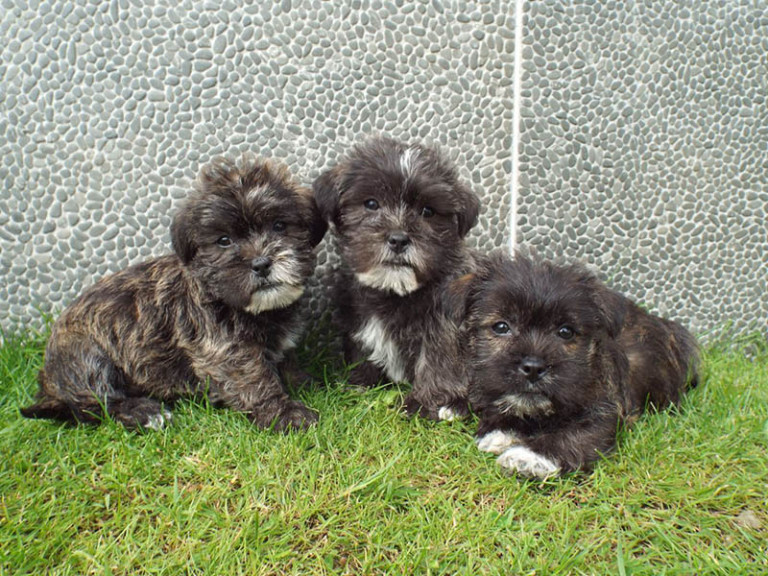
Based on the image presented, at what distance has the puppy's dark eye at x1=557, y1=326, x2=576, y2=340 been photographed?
3715 mm

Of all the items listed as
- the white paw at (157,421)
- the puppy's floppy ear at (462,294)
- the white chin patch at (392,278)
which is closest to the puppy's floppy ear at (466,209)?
the puppy's floppy ear at (462,294)

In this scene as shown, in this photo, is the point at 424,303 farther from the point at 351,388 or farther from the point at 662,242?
the point at 662,242

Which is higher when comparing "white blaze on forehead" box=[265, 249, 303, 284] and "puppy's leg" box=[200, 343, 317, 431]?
"white blaze on forehead" box=[265, 249, 303, 284]

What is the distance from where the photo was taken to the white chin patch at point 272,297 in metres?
3.89

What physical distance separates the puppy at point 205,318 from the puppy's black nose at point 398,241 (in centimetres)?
60

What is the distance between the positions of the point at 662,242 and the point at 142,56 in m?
4.71

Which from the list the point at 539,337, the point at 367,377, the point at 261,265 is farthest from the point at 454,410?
the point at 261,265

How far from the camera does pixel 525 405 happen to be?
3.59 metres

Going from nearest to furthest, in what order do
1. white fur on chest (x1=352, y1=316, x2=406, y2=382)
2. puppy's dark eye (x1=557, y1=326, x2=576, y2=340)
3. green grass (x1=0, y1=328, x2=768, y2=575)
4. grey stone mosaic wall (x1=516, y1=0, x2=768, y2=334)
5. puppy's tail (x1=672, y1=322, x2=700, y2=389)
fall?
green grass (x1=0, y1=328, x2=768, y2=575)
puppy's dark eye (x1=557, y1=326, x2=576, y2=340)
white fur on chest (x1=352, y1=316, x2=406, y2=382)
puppy's tail (x1=672, y1=322, x2=700, y2=389)
grey stone mosaic wall (x1=516, y1=0, x2=768, y2=334)

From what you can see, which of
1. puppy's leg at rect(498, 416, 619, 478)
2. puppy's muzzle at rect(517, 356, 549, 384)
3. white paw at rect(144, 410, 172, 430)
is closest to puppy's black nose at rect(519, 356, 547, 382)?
puppy's muzzle at rect(517, 356, 549, 384)

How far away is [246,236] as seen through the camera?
397 centimetres

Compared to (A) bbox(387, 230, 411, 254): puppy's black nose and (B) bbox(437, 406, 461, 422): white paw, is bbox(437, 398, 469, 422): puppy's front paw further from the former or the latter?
(A) bbox(387, 230, 411, 254): puppy's black nose

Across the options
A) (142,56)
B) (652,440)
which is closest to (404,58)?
(142,56)

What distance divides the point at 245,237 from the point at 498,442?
83.3 inches
